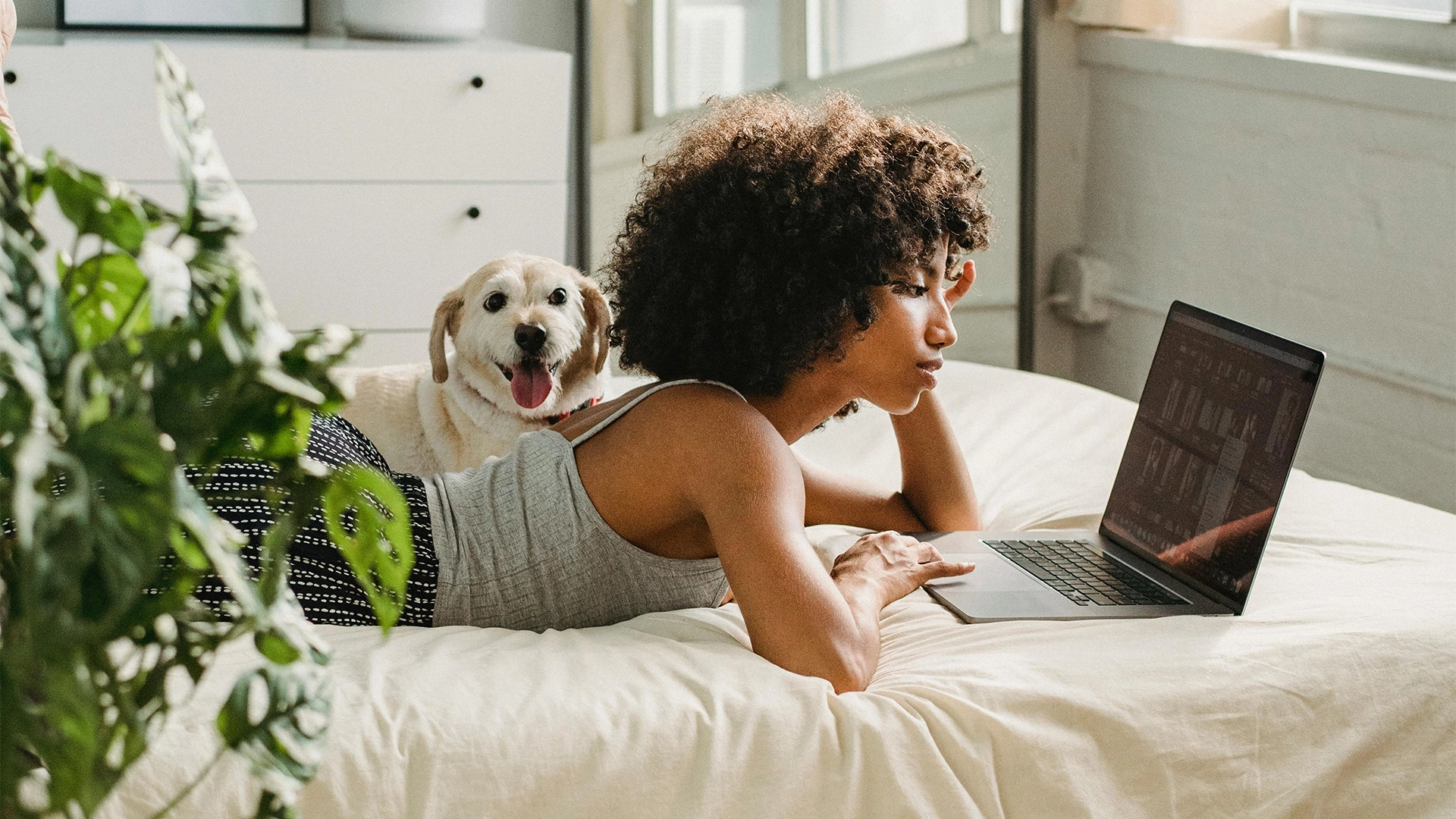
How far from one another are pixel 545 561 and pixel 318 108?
6.09 feet

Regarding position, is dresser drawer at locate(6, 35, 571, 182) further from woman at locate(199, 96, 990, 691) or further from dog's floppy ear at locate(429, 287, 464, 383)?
woman at locate(199, 96, 990, 691)

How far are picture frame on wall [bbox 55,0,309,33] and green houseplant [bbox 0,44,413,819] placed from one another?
291cm

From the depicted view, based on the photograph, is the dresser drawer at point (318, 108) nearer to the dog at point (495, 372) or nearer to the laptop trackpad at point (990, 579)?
the dog at point (495, 372)

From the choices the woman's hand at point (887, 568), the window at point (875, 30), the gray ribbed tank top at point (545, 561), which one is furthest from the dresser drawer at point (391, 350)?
the woman's hand at point (887, 568)

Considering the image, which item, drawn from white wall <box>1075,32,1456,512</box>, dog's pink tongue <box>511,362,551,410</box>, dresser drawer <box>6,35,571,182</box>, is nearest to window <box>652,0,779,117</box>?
dresser drawer <box>6,35,571,182</box>

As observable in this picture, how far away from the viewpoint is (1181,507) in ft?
4.89

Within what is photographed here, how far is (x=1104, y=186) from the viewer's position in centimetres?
349

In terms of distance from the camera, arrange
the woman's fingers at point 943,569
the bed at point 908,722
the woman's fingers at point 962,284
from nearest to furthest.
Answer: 1. the bed at point 908,722
2. the woman's fingers at point 943,569
3. the woman's fingers at point 962,284

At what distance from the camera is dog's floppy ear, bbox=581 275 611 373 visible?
210cm

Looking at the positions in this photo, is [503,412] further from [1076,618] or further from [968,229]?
[1076,618]

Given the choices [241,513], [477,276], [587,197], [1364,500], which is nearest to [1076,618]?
[1364,500]

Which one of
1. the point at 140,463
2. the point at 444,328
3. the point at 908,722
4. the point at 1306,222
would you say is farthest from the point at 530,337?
the point at 1306,222

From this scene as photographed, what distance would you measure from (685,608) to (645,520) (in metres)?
0.13

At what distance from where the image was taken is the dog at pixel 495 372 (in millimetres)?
2023
